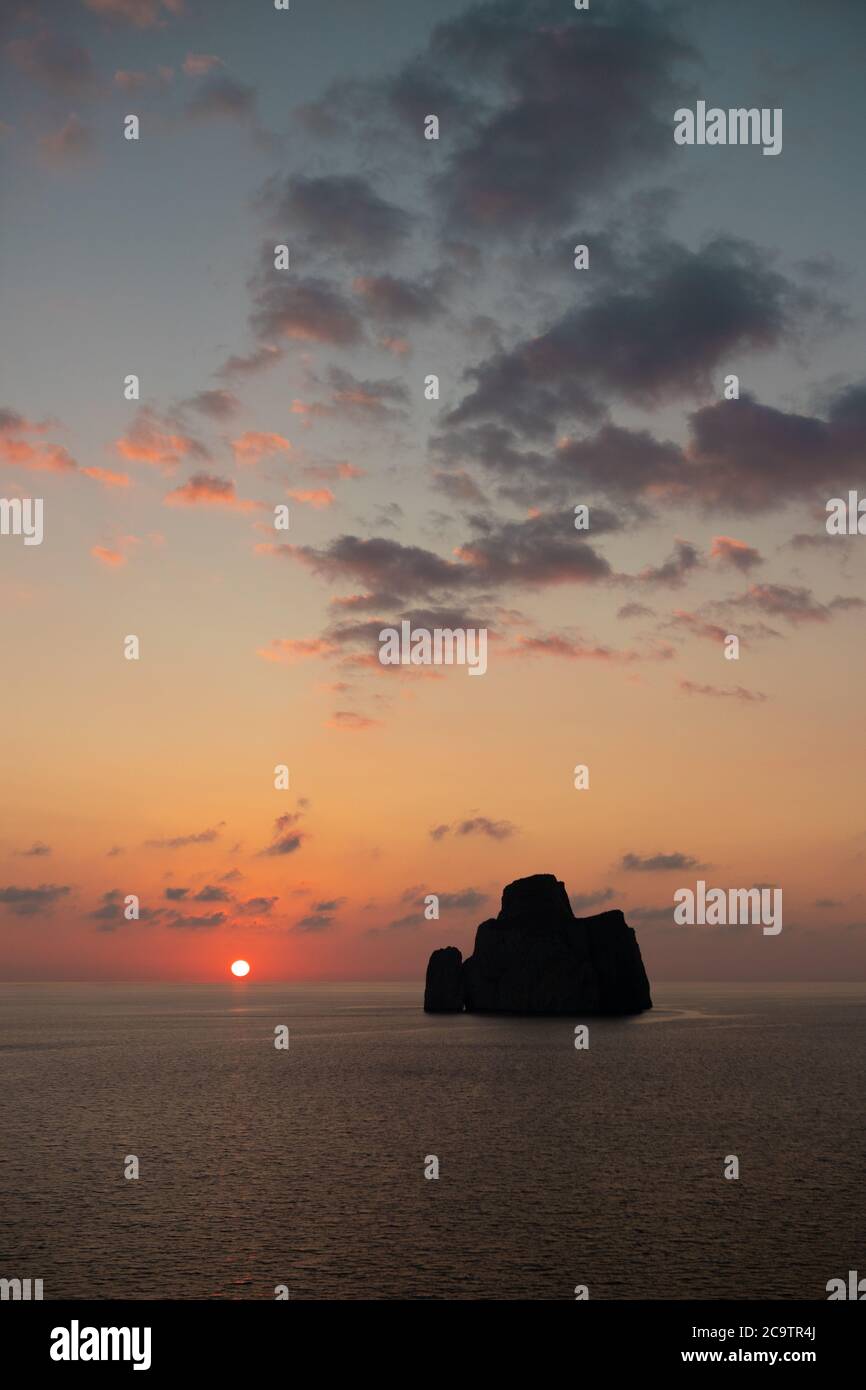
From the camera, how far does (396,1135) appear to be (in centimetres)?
7738

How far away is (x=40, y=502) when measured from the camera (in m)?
49.6

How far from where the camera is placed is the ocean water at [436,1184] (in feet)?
142

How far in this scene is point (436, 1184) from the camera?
60.1 metres

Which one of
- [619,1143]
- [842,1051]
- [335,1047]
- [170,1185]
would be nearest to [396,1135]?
[619,1143]

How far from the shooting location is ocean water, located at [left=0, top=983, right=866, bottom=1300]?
43375mm

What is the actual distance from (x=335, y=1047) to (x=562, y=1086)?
6970 centimetres
